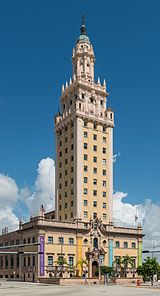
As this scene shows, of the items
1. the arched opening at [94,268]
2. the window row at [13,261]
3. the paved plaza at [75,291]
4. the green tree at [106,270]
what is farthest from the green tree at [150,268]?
the paved plaza at [75,291]

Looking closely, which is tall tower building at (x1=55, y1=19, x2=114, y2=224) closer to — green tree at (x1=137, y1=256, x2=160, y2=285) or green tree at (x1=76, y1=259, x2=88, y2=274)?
green tree at (x1=76, y1=259, x2=88, y2=274)

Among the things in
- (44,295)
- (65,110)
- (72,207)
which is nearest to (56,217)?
(72,207)

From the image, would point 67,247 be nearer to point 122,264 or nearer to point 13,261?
point 122,264

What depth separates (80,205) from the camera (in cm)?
11450

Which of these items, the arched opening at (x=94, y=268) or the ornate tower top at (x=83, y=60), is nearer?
the arched opening at (x=94, y=268)

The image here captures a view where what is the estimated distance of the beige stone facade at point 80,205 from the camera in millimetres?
107312

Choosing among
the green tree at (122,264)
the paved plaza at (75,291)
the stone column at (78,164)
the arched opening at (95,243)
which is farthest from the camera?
the green tree at (122,264)

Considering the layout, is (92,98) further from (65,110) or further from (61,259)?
(61,259)

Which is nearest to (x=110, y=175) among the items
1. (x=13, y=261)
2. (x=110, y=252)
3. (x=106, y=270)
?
(x=110, y=252)

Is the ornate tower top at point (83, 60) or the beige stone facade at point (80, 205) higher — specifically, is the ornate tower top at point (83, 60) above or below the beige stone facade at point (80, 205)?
above

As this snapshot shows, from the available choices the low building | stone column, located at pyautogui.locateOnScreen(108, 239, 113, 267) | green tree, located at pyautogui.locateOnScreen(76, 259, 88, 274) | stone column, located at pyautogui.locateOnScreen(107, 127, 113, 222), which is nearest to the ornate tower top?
stone column, located at pyautogui.locateOnScreen(107, 127, 113, 222)

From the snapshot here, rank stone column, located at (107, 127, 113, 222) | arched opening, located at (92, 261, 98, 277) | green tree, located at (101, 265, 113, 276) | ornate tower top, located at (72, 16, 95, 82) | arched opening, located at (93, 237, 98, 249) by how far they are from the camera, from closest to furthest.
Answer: green tree, located at (101, 265, 113, 276), arched opening, located at (92, 261, 98, 277), arched opening, located at (93, 237, 98, 249), stone column, located at (107, 127, 113, 222), ornate tower top, located at (72, 16, 95, 82)

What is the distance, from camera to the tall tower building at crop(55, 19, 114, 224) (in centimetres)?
11706

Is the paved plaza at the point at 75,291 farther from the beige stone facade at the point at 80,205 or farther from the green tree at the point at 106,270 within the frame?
the green tree at the point at 106,270
